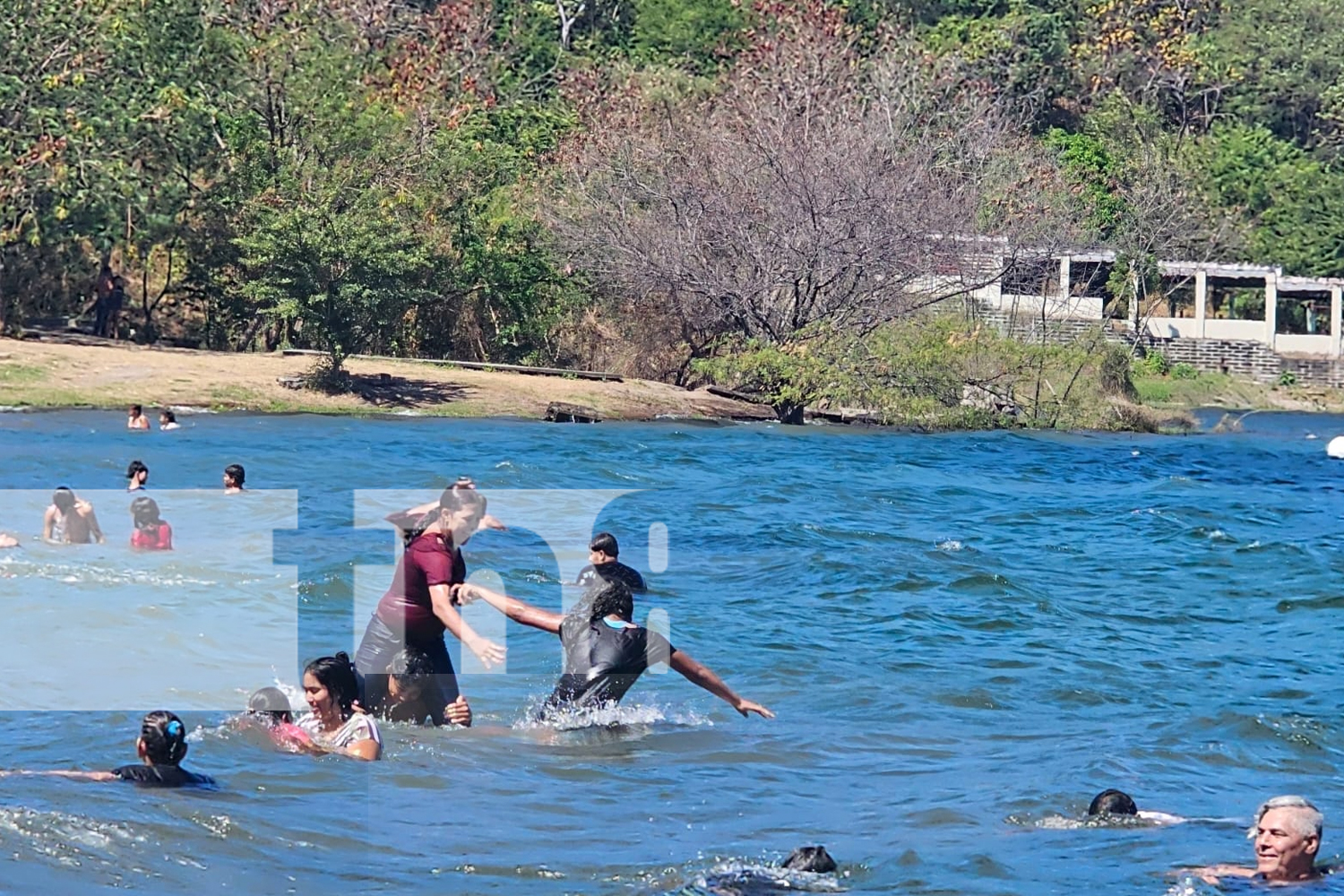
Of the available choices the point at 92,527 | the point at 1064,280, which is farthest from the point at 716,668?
the point at 1064,280

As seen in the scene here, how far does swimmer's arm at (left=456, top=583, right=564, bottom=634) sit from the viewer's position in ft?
31.9

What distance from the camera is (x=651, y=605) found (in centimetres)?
1617

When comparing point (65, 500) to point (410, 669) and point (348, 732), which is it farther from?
point (348, 732)

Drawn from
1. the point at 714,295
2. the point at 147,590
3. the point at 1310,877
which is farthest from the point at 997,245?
the point at 1310,877

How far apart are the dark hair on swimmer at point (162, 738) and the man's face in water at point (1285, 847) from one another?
499cm

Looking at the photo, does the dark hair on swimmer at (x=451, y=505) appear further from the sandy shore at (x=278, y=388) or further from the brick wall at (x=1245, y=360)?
the brick wall at (x=1245, y=360)

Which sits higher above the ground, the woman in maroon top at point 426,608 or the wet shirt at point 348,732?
the woman in maroon top at point 426,608

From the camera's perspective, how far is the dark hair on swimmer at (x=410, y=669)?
10320 mm

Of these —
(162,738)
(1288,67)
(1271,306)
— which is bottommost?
(162,738)

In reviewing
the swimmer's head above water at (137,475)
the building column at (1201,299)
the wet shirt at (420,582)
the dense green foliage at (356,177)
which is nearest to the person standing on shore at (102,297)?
the dense green foliage at (356,177)

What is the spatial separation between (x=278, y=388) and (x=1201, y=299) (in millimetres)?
28716

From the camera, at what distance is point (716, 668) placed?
13.7 meters

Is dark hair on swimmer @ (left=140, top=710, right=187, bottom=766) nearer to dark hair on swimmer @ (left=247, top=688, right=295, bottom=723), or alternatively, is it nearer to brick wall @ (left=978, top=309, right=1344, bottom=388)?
dark hair on swimmer @ (left=247, top=688, right=295, bottom=723)

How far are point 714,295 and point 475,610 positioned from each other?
2020 centimetres
